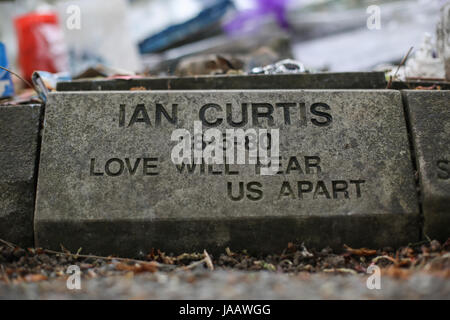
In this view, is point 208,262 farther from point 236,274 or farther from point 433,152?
point 433,152

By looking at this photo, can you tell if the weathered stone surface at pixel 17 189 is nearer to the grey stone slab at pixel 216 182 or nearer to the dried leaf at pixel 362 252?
the grey stone slab at pixel 216 182

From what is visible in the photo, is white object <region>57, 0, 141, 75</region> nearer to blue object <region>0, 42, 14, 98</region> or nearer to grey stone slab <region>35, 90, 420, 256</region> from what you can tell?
blue object <region>0, 42, 14, 98</region>

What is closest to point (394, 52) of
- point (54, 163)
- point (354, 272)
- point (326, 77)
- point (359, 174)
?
point (326, 77)

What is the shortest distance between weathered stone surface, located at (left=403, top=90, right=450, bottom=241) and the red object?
18.0 feet

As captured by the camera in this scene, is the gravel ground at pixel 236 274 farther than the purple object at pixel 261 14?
No

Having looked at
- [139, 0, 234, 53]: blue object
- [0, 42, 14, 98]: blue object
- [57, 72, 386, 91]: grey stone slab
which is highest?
[139, 0, 234, 53]: blue object

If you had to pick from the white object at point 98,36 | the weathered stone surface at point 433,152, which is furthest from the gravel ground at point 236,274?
the white object at point 98,36

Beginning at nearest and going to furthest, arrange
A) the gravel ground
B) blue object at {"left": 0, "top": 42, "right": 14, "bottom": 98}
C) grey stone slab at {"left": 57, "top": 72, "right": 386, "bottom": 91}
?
1. the gravel ground
2. grey stone slab at {"left": 57, "top": 72, "right": 386, "bottom": 91}
3. blue object at {"left": 0, "top": 42, "right": 14, "bottom": 98}

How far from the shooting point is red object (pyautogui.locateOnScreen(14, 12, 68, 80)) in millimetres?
6531

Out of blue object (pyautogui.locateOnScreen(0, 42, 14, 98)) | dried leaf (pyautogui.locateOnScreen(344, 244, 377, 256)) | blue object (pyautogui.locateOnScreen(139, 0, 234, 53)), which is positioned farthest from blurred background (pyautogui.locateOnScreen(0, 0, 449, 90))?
dried leaf (pyautogui.locateOnScreen(344, 244, 377, 256))

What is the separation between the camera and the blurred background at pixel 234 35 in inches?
227

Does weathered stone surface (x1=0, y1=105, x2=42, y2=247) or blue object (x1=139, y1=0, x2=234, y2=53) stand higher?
blue object (x1=139, y1=0, x2=234, y2=53)

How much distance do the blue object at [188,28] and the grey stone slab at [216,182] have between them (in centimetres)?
476

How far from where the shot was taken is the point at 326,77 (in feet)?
9.22
